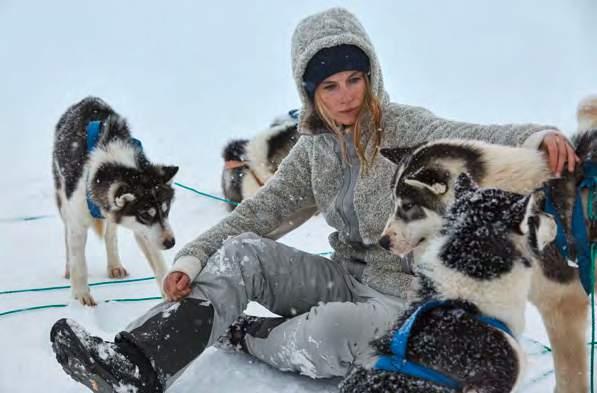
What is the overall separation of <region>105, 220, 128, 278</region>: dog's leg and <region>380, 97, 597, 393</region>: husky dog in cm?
254

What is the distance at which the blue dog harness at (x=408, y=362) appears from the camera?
5.12ft

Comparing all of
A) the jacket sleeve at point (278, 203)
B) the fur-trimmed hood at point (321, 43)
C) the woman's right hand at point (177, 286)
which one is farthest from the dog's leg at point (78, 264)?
the fur-trimmed hood at point (321, 43)

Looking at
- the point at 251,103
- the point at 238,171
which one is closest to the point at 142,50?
the point at 251,103

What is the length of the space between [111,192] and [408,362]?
261 centimetres

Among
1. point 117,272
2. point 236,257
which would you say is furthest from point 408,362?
point 117,272

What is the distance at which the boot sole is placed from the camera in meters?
1.99

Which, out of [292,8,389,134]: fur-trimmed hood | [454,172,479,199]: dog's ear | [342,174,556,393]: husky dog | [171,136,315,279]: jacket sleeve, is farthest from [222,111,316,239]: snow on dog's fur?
[342,174,556,393]: husky dog

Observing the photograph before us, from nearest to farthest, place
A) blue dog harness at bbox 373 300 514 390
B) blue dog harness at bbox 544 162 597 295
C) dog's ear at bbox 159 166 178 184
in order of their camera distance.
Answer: blue dog harness at bbox 373 300 514 390 < blue dog harness at bbox 544 162 597 295 < dog's ear at bbox 159 166 178 184

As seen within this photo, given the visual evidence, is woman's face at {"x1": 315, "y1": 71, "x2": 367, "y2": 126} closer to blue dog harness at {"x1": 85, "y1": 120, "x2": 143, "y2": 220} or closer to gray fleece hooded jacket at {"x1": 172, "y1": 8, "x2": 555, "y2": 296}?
gray fleece hooded jacket at {"x1": 172, "y1": 8, "x2": 555, "y2": 296}

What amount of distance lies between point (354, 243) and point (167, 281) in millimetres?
865

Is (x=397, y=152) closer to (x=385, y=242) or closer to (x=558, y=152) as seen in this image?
(x=385, y=242)

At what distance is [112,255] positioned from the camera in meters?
4.29

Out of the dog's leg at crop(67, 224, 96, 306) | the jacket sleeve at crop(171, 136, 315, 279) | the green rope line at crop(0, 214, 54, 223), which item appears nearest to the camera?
the jacket sleeve at crop(171, 136, 315, 279)

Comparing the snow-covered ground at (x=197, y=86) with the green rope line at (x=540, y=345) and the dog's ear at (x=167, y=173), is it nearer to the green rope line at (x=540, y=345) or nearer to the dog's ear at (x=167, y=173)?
the green rope line at (x=540, y=345)
